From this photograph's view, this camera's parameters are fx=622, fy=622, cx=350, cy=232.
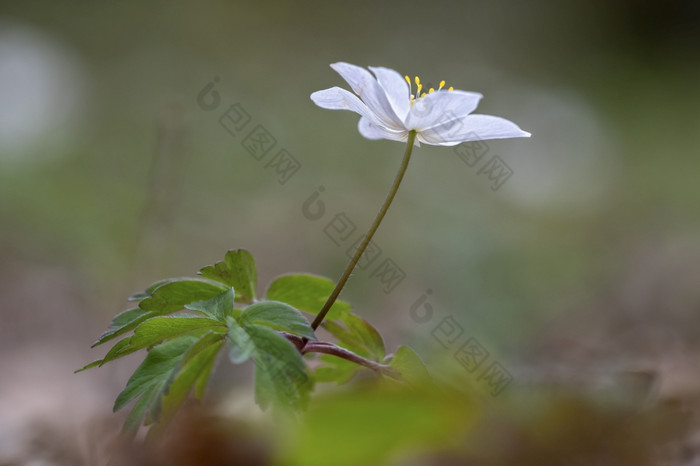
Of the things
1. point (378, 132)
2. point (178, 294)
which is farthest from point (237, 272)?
point (378, 132)

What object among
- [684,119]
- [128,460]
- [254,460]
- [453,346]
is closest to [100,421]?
[128,460]

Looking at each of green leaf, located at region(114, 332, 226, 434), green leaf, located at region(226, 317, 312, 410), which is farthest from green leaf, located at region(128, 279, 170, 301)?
green leaf, located at region(226, 317, 312, 410)

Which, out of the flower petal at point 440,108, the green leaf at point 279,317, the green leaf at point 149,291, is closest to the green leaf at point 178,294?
the green leaf at point 149,291

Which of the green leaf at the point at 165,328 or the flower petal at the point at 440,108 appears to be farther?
the flower petal at the point at 440,108

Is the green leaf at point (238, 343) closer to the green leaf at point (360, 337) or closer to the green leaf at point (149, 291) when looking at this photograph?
the green leaf at point (149, 291)

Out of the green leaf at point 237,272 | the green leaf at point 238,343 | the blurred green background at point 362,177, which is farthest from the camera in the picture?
the blurred green background at point 362,177

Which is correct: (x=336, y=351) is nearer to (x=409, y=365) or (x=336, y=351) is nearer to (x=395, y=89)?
(x=409, y=365)
